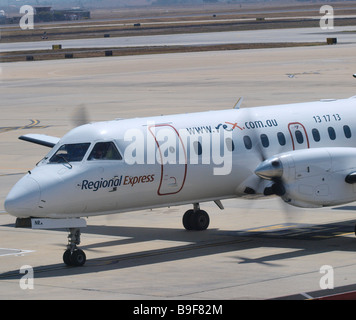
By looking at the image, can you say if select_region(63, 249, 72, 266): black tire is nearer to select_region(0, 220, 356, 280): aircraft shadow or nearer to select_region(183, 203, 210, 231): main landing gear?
select_region(0, 220, 356, 280): aircraft shadow

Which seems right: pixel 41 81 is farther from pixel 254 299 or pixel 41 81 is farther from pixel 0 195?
pixel 254 299

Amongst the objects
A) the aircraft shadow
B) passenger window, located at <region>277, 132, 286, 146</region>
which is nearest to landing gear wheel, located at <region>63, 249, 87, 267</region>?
the aircraft shadow

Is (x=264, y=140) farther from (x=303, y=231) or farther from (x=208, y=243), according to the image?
(x=208, y=243)

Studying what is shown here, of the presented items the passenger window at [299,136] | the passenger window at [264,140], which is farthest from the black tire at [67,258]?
the passenger window at [299,136]

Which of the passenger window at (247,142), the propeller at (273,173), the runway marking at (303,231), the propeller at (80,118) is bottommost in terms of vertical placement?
the runway marking at (303,231)

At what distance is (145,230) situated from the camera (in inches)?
1085

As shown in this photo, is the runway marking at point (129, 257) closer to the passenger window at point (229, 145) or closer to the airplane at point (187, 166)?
the airplane at point (187, 166)

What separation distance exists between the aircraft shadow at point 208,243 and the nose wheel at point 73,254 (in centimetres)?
15

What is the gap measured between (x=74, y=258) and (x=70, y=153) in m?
2.70

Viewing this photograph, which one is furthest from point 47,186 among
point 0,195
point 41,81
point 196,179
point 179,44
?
point 179,44

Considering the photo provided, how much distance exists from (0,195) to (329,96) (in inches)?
1301

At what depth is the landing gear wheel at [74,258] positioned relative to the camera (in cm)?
2264

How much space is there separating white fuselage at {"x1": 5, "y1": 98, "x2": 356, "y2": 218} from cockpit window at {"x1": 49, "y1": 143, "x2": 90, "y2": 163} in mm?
55

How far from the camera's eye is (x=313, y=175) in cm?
2408
